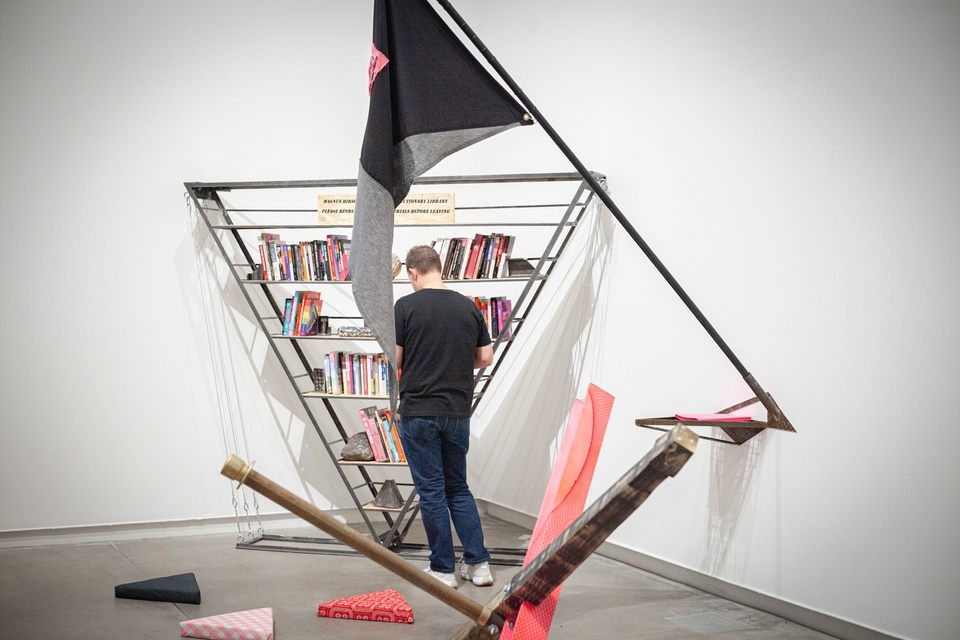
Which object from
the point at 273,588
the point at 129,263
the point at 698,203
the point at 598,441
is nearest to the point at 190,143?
the point at 129,263

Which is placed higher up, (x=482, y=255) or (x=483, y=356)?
(x=482, y=255)

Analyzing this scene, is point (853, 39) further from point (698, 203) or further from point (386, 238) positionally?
point (386, 238)

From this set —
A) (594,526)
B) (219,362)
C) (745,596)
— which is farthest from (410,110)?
(219,362)

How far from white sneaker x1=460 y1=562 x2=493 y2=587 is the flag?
1.50 meters

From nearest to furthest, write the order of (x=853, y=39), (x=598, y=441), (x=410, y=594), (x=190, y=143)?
(x=598, y=441)
(x=853, y=39)
(x=410, y=594)
(x=190, y=143)

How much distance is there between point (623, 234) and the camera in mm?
4375

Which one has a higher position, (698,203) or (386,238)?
(698,203)

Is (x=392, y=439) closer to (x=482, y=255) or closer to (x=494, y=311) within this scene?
(x=494, y=311)

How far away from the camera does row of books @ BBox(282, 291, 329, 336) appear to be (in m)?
4.74

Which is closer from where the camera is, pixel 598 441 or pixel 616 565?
pixel 598 441

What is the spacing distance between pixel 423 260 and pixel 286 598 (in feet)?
5.58

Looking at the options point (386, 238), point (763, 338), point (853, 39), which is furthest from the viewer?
point (763, 338)

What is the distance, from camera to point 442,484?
3945mm

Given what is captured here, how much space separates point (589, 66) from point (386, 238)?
8.55 ft
